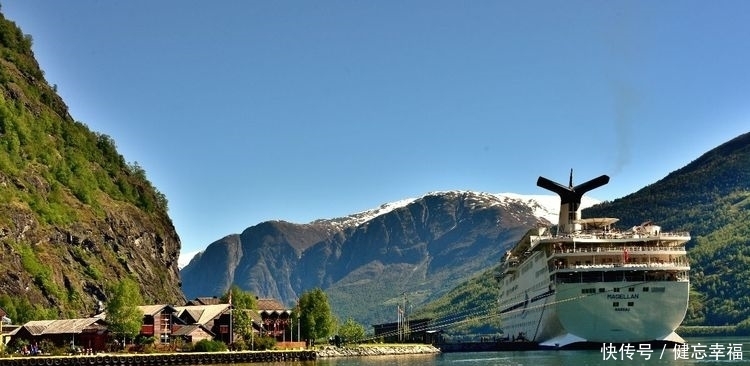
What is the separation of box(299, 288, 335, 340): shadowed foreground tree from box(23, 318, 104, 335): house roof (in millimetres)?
41686

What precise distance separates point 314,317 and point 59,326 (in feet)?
156

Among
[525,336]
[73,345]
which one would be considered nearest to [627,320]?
[525,336]

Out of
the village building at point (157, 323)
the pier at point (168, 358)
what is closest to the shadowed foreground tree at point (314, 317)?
the pier at point (168, 358)

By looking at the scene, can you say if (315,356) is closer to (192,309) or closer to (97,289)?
(192,309)

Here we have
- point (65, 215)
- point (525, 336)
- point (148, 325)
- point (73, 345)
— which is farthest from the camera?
point (65, 215)

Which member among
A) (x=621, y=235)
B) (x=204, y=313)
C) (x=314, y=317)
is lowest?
(x=314, y=317)

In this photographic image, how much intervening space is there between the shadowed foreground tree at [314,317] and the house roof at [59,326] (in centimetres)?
4169

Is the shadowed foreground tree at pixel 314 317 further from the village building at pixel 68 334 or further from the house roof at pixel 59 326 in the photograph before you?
the house roof at pixel 59 326

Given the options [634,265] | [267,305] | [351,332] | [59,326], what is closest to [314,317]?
[351,332]

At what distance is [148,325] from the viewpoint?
128750mm

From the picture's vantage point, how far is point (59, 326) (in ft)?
396

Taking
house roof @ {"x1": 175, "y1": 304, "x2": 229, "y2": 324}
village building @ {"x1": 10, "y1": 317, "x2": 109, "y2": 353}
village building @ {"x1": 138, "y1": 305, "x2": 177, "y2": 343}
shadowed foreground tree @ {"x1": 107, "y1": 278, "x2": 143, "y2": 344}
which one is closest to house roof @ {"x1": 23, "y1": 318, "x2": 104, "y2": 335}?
village building @ {"x1": 10, "y1": 317, "x2": 109, "y2": 353}

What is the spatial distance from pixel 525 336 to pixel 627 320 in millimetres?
32405

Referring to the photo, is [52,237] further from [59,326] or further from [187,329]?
[59,326]
